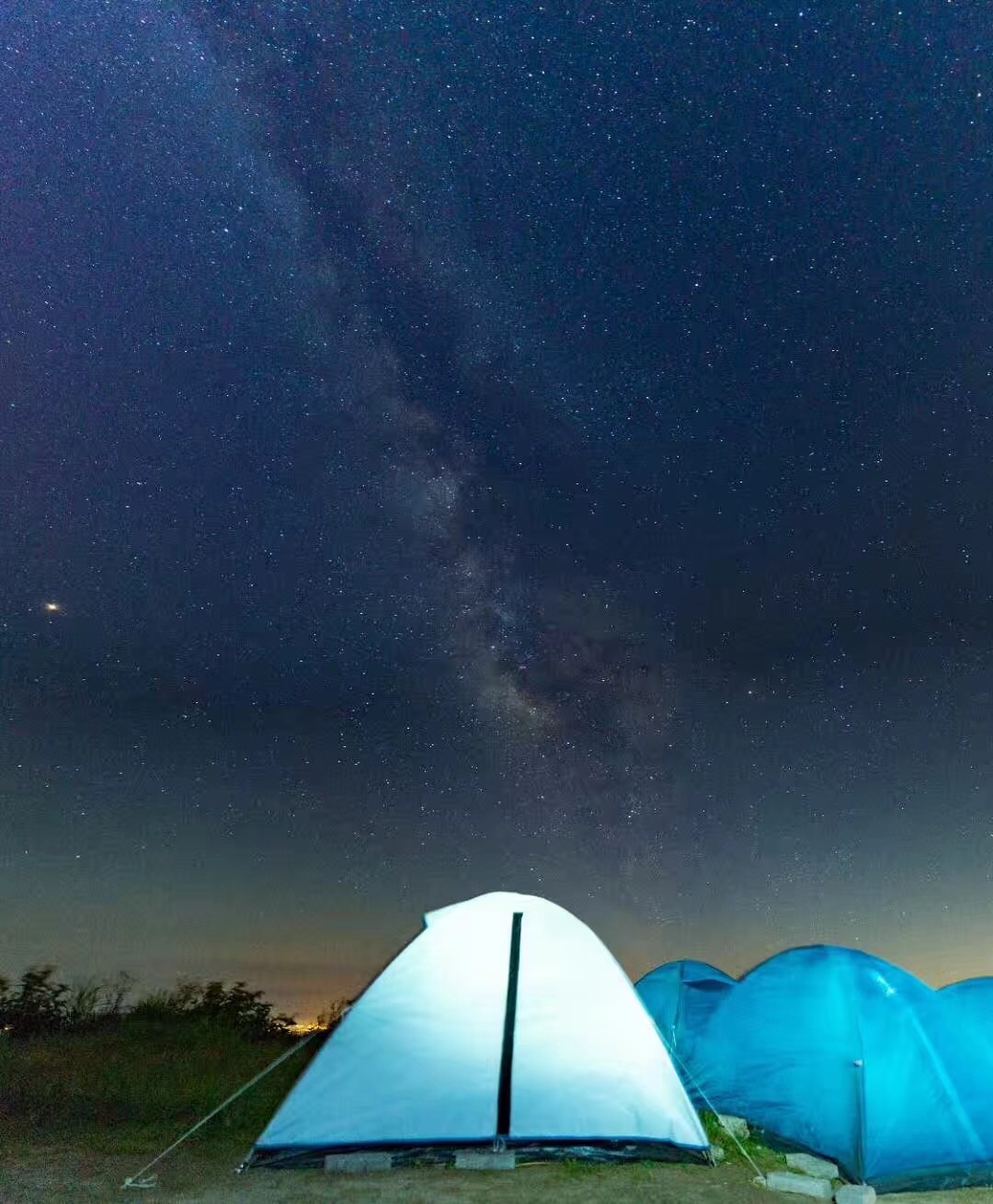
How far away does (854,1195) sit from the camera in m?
7.15

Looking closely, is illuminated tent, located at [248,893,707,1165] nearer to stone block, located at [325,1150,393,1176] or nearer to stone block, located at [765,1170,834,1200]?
stone block, located at [325,1150,393,1176]

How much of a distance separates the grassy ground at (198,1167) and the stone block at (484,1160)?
8 centimetres

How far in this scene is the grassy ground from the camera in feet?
22.1

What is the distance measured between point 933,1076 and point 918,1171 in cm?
80

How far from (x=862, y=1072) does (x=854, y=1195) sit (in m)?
1.08

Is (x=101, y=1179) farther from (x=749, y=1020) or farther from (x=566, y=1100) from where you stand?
(x=749, y=1020)

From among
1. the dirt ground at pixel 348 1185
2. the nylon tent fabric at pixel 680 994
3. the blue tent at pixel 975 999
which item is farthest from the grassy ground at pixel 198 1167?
the nylon tent fabric at pixel 680 994

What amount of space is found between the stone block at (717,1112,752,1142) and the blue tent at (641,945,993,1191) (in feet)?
0.34

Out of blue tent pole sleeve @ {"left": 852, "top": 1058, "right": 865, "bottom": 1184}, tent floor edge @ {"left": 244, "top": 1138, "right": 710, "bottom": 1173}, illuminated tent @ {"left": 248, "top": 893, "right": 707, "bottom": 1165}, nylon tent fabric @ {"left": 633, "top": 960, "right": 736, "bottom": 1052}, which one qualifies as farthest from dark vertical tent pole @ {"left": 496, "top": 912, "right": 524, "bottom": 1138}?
nylon tent fabric @ {"left": 633, "top": 960, "right": 736, "bottom": 1052}

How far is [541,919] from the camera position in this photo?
8.61 meters

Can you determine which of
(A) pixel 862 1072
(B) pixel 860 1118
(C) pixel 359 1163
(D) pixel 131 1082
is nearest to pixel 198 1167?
(C) pixel 359 1163

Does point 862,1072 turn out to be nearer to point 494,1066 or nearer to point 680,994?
point 494,1066

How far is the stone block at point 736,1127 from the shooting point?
8.86 meters

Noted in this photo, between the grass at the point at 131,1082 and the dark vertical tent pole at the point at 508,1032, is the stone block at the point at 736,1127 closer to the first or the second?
the dark vertical tent pole at the point at 508,1032
